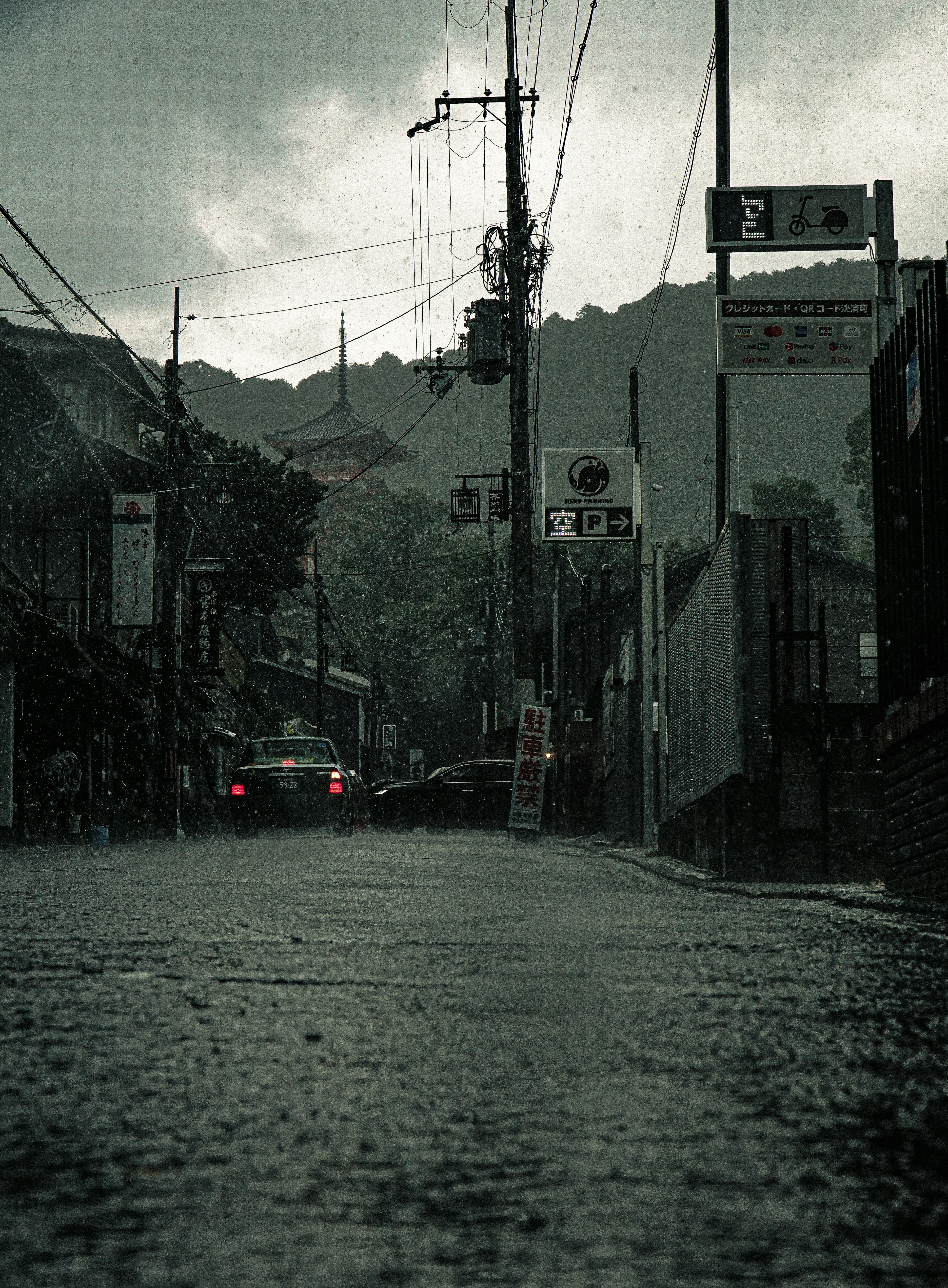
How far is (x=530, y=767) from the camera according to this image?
26359 mm

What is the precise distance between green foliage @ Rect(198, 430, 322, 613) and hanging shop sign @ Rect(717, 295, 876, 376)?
30.5 metres

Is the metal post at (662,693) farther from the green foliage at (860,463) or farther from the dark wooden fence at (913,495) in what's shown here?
the green foliage at (860,463)

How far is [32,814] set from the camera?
2369 centimetres

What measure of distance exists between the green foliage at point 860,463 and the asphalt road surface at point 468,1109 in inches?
1930

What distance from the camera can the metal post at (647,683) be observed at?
58.6 feet

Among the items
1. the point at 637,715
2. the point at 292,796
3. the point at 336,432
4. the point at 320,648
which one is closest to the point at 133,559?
the point at 292,796

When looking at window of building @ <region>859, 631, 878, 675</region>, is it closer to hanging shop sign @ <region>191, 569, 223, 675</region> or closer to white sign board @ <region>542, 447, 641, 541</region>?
hanging shop sign @ <region>191, 569, 223, 675</region>

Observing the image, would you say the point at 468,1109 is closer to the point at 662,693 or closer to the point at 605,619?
the point at 662,693

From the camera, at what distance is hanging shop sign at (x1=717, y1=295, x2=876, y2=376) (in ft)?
40.4

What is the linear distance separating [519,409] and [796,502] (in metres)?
45.1

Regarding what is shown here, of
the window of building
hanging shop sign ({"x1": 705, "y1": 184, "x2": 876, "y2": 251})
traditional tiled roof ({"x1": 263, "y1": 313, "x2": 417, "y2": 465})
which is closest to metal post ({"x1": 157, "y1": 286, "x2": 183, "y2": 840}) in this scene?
hanging shop sign ({"x1": 705, "y1": 184, "x2": 876, "y2": 251})

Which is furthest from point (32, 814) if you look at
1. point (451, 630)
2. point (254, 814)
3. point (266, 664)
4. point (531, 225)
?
point (451, 630)

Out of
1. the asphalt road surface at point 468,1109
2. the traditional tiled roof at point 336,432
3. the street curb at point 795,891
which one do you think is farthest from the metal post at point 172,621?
the traditional tiled roof at point 336,432

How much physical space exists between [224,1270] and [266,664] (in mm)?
62954
